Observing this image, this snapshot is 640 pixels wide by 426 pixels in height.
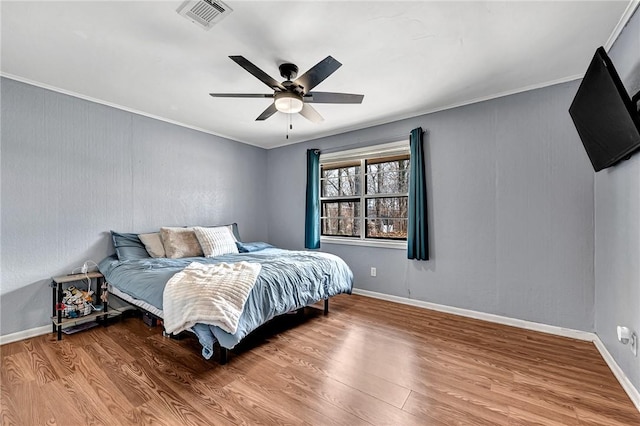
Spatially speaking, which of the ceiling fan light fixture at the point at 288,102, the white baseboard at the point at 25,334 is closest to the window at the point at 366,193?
the ceiling fan light fixture at the point at 288,102

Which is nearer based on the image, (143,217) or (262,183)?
(143,217)

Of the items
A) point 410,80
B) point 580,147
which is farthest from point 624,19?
point 410,80

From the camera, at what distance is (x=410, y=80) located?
8.70ft

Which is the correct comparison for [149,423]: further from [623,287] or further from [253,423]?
[623,287]

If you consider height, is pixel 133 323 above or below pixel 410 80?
below

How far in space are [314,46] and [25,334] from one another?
3.66m

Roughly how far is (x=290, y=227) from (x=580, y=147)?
A: 150 inches

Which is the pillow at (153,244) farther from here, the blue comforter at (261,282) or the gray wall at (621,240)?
the gray wall at (621,240)

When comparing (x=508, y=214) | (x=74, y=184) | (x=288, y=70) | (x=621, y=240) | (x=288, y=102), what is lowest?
(x=621, y=240)

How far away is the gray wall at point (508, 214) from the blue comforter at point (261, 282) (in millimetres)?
1095

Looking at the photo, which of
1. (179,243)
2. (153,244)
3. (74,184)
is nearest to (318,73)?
(179,243)

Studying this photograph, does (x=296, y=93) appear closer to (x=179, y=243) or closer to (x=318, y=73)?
(x=318, y=73)

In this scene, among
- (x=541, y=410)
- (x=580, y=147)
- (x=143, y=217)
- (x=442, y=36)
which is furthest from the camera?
(x=143, y=217)

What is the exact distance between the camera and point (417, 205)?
3.40 m
